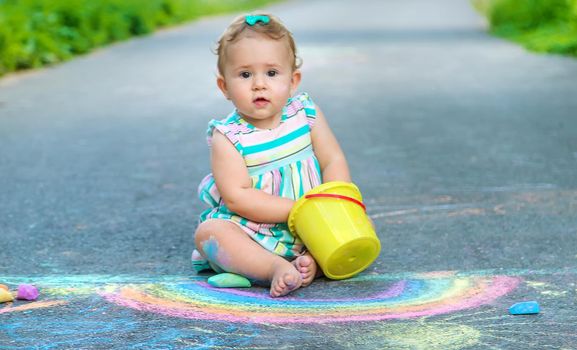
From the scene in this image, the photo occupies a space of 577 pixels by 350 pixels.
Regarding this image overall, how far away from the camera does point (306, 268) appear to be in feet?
10.7

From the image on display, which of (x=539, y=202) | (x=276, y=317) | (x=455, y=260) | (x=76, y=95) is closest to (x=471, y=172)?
(x=539, y=202)

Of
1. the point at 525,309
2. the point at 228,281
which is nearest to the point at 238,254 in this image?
the point at 228,281

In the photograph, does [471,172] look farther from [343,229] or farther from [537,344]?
[537,344]

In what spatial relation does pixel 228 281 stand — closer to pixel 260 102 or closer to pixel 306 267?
pixel 306 267

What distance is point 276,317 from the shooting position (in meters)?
2.94

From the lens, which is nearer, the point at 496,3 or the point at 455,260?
the point at 455,260

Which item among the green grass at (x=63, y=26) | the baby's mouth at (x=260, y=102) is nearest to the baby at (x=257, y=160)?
the baby's mouth at (x=260, y=102)

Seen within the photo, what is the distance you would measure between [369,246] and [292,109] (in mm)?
639

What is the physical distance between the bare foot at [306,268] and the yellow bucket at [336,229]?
0.09ft

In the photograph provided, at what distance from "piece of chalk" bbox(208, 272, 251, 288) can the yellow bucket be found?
23 centimetres

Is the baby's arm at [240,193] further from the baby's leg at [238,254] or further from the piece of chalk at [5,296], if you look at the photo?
the piece of chalk at [5,296]

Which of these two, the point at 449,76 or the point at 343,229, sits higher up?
the point at 343,229

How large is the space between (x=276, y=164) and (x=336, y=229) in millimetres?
419

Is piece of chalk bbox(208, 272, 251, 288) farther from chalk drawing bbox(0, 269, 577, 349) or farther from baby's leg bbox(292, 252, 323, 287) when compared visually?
baby's leg bbox(292, 252, 323, 287)
